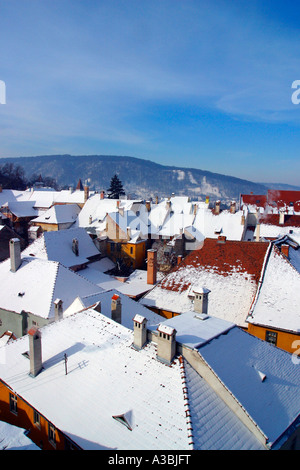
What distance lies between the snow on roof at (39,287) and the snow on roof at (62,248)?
18.0 ft

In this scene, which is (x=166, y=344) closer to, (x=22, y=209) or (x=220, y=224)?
(x=220, y=224)

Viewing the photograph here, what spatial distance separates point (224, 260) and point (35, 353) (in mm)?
16220

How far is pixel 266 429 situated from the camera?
11.0 meters

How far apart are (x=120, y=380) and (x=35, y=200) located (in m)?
62.8

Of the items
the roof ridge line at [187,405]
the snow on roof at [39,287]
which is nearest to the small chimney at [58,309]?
the snow on roof at [39,287]

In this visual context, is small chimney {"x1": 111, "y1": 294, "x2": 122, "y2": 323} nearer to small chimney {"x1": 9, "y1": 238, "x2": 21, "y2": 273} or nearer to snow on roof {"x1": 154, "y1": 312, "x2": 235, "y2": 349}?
snow on roof {"x1": 154, "y1": 312, "x2": 235, "y2": 349}

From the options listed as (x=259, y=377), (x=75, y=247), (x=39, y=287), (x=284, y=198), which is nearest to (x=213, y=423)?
(x=259, y=377)

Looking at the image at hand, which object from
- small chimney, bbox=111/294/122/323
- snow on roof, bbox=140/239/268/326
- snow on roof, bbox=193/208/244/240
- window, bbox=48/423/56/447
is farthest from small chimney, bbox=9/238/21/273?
snow on roof, bbox=193/208/244/240

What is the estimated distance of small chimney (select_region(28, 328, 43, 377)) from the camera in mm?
13844

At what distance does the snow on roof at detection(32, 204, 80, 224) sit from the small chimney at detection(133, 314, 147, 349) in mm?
41451

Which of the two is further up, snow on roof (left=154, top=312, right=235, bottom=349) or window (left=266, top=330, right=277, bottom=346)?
snow on roof (left=154, top=312, right=235, bottom=349)

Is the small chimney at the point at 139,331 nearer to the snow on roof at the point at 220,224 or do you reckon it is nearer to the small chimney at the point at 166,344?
the small chimney at the point at 166,344

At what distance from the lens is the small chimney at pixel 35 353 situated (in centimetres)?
1384

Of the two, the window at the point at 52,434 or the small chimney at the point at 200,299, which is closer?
the window at the point at 52,434
